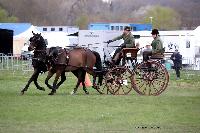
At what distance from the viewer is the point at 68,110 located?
605 inches

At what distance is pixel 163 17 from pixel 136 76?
114ft

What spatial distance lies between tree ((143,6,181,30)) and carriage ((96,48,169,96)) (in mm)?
25030

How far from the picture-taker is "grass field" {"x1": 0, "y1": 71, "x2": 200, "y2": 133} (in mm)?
12430

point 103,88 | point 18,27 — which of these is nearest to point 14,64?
point 103,88

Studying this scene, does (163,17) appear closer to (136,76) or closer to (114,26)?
(114,26)

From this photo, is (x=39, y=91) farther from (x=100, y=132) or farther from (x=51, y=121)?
(x=100, y=132)

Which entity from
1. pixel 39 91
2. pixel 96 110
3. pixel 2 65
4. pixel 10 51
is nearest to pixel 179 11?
pixel 10 51

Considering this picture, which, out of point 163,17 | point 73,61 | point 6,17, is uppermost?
point 6,17

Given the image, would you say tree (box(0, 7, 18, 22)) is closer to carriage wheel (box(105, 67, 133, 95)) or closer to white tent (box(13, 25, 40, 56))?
white tent (box(13, 25, 40, 56))

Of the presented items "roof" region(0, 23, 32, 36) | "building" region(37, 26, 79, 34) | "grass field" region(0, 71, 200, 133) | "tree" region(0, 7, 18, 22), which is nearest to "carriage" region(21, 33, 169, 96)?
"grass field" region(0, 71, 200, 133)

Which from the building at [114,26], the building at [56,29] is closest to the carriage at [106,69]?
the building at [114,26]

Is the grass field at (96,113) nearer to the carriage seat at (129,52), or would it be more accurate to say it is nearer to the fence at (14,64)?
the carriage seat at (129,52)

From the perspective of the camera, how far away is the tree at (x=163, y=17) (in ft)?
155

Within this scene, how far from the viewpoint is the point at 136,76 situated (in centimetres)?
2002
